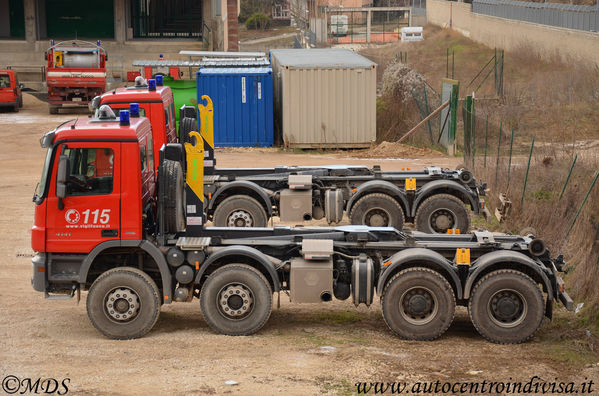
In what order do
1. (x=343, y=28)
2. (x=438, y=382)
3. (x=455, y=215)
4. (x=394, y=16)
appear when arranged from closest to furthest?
(x=438, y=382), (x=455, y=215), (x=343, y=28), (x=394, y=16)

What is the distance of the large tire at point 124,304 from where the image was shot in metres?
10.7

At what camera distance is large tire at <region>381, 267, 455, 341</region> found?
1058 cm

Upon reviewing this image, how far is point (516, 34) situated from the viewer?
5244 cm

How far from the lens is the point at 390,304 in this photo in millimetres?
10617

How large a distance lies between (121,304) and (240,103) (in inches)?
707

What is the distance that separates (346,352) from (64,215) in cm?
375

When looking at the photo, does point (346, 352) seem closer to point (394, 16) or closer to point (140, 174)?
point (140, 174)

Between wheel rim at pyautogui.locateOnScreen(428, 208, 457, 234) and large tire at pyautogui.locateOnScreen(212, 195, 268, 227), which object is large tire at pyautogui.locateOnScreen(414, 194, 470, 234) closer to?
wheel rim at pyautogui.locateOnScreen(428, 208, 457, 234)

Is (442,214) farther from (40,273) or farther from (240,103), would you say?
(240,103)

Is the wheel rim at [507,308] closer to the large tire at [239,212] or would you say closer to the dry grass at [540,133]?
the dry grass at [540,133]

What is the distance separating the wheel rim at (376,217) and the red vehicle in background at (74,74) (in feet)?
80.0

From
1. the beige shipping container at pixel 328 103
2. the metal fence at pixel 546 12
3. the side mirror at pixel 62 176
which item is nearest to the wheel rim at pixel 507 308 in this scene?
the side mirror at pixel 62 176

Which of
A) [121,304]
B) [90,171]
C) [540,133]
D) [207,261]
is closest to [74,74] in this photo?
[540,133]

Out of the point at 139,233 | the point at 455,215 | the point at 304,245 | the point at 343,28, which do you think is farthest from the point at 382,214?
the point at 343,28
